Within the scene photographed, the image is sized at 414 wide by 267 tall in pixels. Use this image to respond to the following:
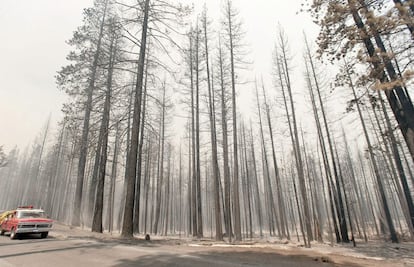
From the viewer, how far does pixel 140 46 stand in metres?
11.7

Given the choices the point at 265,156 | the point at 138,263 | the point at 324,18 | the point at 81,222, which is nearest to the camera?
the point at 138,263

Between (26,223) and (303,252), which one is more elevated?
(26,223)

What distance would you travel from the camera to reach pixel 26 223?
1038cm

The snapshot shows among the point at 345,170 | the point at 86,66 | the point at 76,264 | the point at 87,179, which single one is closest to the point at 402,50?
the point at 76,264

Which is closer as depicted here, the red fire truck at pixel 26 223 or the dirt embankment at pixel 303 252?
the dirt embankment at pixel 303 252

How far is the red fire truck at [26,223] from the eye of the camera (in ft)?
33.8

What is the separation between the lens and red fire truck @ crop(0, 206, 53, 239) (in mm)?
10289

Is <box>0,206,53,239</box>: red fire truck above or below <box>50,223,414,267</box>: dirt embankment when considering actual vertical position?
above

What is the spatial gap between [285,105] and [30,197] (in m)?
54.2

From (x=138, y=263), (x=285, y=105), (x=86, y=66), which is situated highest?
(x=86, y=66)

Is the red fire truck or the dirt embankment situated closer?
the dirt embankment

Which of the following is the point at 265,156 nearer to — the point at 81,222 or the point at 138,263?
the point at 81,222

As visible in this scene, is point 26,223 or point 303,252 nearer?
point 303,252

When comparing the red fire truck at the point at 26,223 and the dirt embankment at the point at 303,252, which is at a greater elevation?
the red fire truck at the point at 26,223
